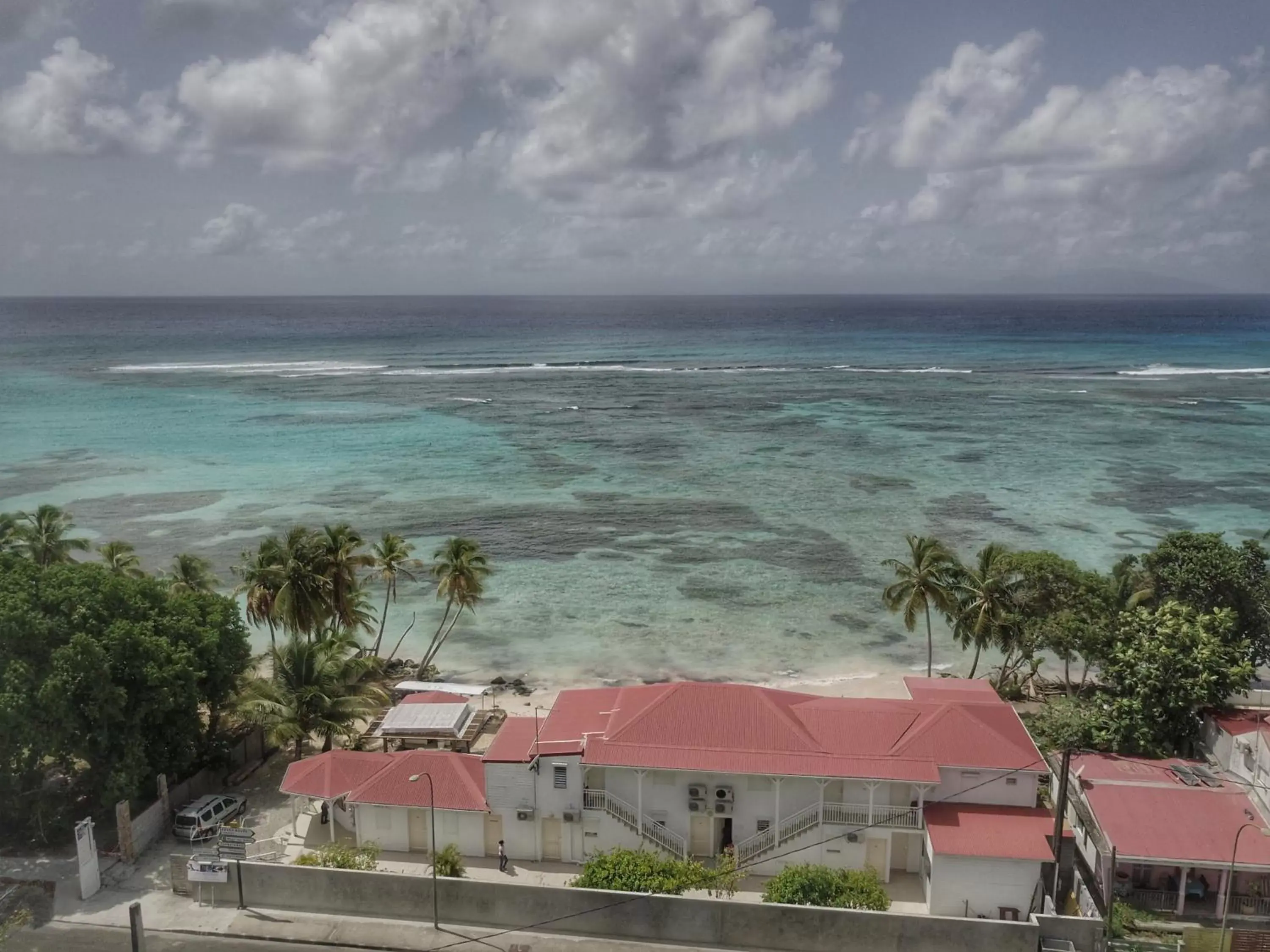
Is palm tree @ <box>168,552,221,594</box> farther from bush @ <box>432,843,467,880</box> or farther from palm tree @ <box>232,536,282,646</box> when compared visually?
bush @ <box>432,843,467,880</box>

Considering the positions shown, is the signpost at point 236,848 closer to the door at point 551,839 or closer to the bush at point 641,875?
the door at point 551,839

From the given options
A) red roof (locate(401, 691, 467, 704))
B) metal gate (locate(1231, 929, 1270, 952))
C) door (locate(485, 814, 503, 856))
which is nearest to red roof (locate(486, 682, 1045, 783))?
door (locate(485, 814, 503, 856))

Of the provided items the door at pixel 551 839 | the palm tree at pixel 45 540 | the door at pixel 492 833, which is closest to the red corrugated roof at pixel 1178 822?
the door at pixel 551 839

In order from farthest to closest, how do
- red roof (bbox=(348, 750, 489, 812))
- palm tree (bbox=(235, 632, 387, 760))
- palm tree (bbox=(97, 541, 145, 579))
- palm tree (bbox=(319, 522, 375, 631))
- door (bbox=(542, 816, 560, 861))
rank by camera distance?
palm tree (bbox=(97, 541, 145, 579)) < palm tree (bbox=(319, 522, 375, 631)) < palm tree (bbox=(235, 632, 387, 760)) < door (bbox=(542, 816, 560, 861)) < red roof (bbox=(348, 750, 489, 812))

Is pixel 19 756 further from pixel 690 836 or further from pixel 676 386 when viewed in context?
pixel 676 386

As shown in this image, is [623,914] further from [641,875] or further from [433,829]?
[433,829]

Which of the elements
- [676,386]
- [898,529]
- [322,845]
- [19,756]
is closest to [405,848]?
[322,845]
